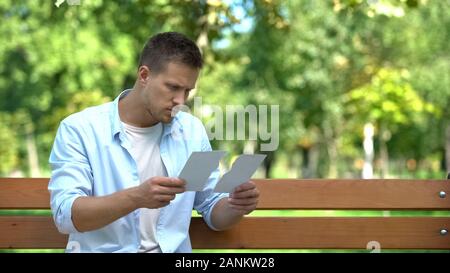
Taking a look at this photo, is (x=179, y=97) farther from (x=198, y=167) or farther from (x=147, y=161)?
(x=198, y=167)

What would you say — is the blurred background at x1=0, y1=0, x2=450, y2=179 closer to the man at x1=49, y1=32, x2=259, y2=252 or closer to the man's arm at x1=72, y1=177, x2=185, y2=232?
the man at x1=49, y1=32, x2=259, y2=252

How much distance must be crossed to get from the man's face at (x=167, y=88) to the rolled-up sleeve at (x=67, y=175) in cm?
28

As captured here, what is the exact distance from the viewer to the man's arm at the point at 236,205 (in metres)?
2.71

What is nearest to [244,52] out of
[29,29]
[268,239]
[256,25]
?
[256,25]

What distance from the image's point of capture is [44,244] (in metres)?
3.24

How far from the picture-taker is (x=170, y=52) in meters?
2.70

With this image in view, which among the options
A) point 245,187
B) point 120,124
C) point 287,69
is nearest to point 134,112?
point 120,124

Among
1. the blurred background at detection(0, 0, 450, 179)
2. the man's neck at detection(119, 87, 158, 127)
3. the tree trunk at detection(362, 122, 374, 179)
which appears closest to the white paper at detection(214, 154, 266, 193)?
the man's neck at detection(119, 87, 158, 127)

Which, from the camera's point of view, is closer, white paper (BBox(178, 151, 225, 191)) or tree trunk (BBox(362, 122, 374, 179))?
white paper (BBox(178, 151, 225, 191))

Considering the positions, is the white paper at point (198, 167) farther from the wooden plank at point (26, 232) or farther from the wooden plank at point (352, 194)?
the wooden plank at point (26, 232)

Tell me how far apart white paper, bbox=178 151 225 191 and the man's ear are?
1.70ft

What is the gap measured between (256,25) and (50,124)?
7769mm

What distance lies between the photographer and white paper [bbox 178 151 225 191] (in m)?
2.34
